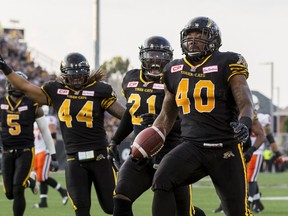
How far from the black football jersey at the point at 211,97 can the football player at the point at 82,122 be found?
6.60 ft

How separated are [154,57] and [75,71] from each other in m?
0.95

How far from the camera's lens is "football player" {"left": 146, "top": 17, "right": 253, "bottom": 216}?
6.65 meters

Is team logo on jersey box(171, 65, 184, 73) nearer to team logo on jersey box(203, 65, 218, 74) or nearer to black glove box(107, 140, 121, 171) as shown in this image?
team logo on jersey box(203, 65, 218, 74)

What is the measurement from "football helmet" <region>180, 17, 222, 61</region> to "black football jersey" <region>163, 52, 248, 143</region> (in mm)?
82

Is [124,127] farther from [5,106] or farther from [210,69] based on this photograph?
[5,106]

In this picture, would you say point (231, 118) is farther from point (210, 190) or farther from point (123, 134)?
point (210, 190)

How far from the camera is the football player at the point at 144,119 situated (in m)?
7.75

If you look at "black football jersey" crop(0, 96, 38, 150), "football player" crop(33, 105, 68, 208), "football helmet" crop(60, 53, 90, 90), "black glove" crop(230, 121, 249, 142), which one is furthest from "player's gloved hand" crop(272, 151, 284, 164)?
"black glove" crop(230, 121, 249, 142)

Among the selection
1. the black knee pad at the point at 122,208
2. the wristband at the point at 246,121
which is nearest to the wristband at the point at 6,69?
the black knee pad at the point at 122,208

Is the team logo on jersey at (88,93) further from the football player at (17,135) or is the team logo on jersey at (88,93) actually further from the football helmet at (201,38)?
the football player at (17,135)

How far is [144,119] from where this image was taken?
8.09m

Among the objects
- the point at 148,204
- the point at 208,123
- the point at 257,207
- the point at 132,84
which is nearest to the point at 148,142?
the point at 208,123

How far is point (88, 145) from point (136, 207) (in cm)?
525

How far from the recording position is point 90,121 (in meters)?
8.76
